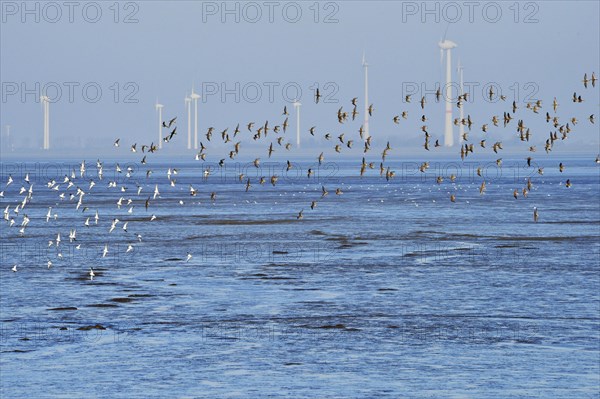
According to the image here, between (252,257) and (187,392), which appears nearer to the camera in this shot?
(187,392)

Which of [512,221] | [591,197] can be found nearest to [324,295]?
[512,221]

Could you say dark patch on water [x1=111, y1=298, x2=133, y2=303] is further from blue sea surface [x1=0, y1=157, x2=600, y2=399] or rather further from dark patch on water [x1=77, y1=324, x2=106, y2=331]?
dark patch on water [x1=77, y1=324, x2=106, y2=331]

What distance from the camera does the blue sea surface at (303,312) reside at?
22562 mm

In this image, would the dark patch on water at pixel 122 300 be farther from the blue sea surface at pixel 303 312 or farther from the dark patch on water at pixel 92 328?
the dark patch on water at pixel 92 328

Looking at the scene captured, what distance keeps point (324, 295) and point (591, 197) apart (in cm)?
6027

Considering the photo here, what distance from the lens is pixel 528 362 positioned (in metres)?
23.9

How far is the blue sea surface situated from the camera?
22562 millimetres

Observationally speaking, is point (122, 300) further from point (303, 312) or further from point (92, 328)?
point (303, 312)

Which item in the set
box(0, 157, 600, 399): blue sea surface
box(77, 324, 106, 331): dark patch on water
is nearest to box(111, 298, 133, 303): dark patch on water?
box(0, 157, 600, 399): blue sea surface

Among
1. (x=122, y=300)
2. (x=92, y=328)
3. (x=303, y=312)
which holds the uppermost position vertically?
(x=122, y=300)

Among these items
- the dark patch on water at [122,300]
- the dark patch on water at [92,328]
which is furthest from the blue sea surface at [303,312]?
the dark patch on water at [122,300]

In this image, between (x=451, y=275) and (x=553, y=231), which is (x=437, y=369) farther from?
(x=553, y=231)

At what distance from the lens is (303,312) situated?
30094 mm

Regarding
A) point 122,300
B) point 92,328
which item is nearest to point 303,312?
point 122,300
